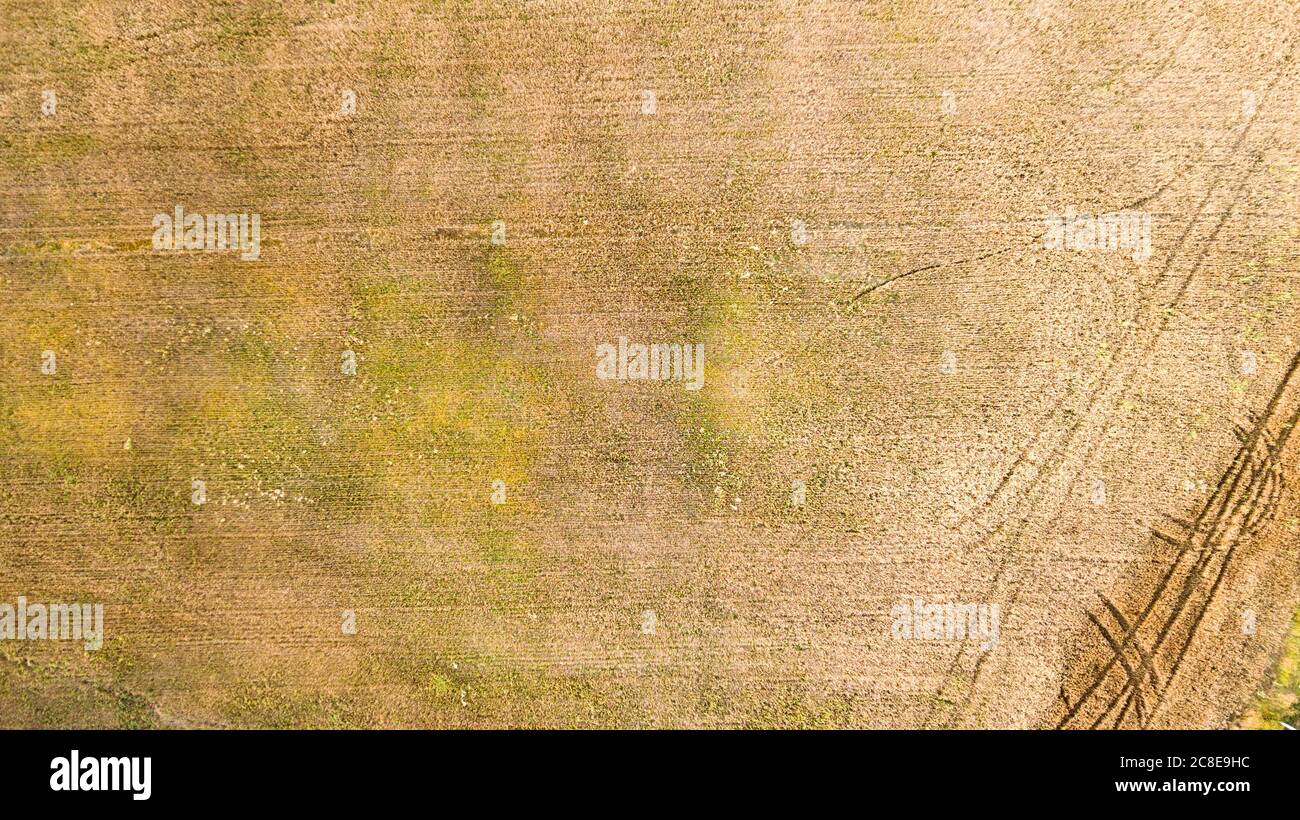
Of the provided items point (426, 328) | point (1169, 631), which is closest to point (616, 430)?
point (426, 328)

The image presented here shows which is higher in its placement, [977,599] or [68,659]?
[977,599]

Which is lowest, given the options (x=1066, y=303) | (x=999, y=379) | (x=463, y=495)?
(x=463, y=495)

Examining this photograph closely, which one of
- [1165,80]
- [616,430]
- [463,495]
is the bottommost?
[463,495]
